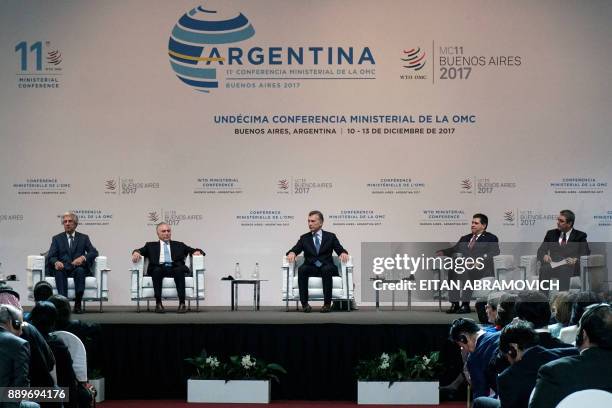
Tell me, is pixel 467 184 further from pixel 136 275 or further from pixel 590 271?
pixel 136 275

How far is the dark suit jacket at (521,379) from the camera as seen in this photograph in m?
3.18

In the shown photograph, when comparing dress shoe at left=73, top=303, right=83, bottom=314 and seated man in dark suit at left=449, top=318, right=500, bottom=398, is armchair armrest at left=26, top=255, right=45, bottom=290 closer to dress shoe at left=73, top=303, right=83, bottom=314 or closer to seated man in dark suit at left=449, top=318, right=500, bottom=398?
dress shoe at left=73, top=303, right=83, bottom=314

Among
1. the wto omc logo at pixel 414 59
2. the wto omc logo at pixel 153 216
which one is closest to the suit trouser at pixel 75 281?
the wto omc logo at pixel 153 216

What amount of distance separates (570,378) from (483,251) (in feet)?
19.6

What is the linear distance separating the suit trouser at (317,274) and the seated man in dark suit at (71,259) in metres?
2.06

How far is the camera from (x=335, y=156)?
393 inches

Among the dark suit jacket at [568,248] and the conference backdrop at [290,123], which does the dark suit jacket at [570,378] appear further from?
the conference backdrop at [290,123]

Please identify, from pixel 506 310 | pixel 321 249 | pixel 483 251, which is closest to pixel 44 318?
pixel 506 310

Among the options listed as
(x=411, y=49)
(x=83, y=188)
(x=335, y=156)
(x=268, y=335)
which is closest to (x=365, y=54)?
(x=411, y=49)

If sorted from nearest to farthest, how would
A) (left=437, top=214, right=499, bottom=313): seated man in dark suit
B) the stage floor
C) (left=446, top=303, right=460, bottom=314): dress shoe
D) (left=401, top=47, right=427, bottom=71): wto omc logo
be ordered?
the stage floor
(left=446, top=303, right=460, bottom=314): dress shoe
(left=437, top=214, right=499, bottom=313): seated man in dark suit
(left=401, top=47, right=427, bottom=71): wto omc logo

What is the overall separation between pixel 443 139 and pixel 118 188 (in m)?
3.69

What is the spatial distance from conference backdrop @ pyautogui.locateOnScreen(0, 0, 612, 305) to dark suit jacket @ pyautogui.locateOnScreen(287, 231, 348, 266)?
132 centimetres

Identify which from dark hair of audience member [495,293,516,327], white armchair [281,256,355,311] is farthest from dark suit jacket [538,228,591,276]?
dark hair of audience member [495,293,516,327]

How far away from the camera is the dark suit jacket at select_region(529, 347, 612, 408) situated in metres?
2.67
